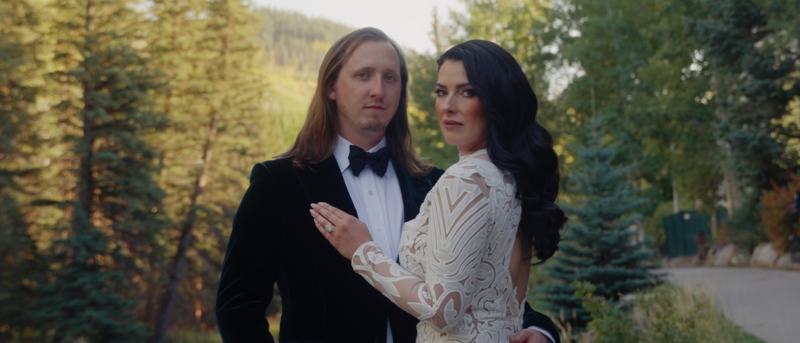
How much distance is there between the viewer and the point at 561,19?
28.9m

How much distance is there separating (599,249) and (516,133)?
863 cm

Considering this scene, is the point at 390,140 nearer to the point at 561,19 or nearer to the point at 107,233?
the point at 107,233

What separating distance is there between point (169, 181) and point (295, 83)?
91148 mm

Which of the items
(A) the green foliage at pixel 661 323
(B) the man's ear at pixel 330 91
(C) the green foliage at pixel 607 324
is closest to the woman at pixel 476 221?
(B) the man's ear at pixel 330 91

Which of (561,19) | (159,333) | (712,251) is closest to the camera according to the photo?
(712,251)

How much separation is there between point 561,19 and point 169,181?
19.0m

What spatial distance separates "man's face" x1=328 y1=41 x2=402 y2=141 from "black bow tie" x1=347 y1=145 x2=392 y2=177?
117mm

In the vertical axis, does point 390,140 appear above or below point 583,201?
above

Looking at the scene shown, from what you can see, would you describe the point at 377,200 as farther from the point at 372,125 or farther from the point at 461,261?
the point at 461,261


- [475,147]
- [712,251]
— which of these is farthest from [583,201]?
[712,251]

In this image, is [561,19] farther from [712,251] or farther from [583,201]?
[583,201]

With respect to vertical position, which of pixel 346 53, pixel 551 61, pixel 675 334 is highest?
pixel 551 61

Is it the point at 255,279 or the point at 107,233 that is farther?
the point at 107,233

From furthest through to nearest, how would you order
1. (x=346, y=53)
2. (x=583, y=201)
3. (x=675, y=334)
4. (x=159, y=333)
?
1. (x=159, y=333)
2. (x=583, y=201)
3. (x=675, y=334)
4. (x=346, y=53)
